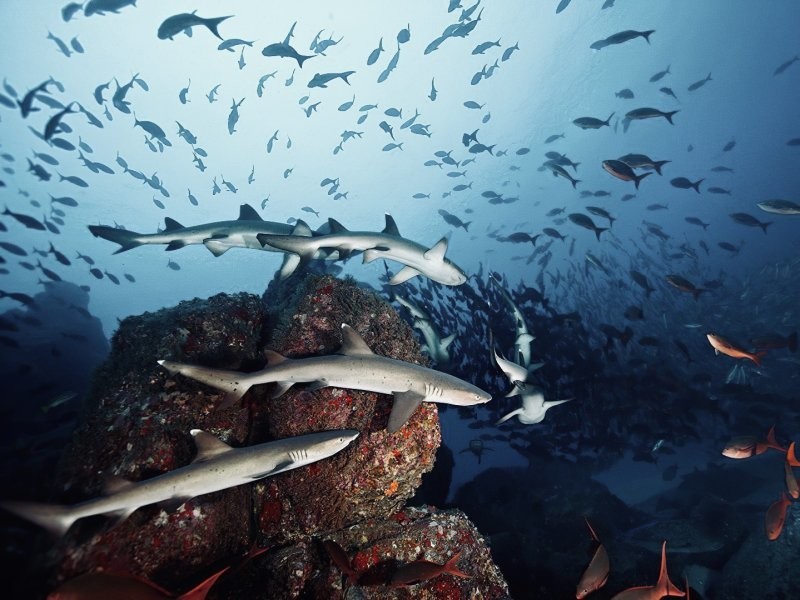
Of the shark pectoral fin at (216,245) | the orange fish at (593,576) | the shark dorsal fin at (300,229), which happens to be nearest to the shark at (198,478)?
the shark dorsal fin at (300,229)

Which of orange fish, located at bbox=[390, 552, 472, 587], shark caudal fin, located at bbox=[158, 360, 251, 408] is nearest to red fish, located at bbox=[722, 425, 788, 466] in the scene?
orange fish, located at bbox=[390, 552, 472, 587]

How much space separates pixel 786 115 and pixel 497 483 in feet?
334

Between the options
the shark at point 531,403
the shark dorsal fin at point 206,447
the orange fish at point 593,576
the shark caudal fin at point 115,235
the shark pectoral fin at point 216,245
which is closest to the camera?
the shark dorsal fin at point 206,447

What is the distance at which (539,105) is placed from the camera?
55.0 meters

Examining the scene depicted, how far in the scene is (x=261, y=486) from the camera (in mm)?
4480

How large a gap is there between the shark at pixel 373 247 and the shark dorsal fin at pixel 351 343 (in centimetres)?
148

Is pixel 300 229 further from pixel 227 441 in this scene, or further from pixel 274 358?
pixel 227 441

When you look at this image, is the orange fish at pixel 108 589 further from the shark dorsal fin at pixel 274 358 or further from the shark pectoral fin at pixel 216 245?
the shark pectoral fin at pixel 216 245

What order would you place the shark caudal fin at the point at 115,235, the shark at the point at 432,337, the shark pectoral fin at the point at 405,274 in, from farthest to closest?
the shark at the point at 432,337
the shark pectoral fin at the point at 405,274
the shark caudal fin at the point at 115,235

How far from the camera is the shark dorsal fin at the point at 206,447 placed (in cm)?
325

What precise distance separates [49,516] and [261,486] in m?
2.04

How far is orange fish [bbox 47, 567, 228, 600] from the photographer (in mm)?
2350

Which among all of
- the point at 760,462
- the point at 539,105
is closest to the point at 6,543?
the point at 760,462

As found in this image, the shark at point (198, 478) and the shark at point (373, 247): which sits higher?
the shark at point (373, 247)
